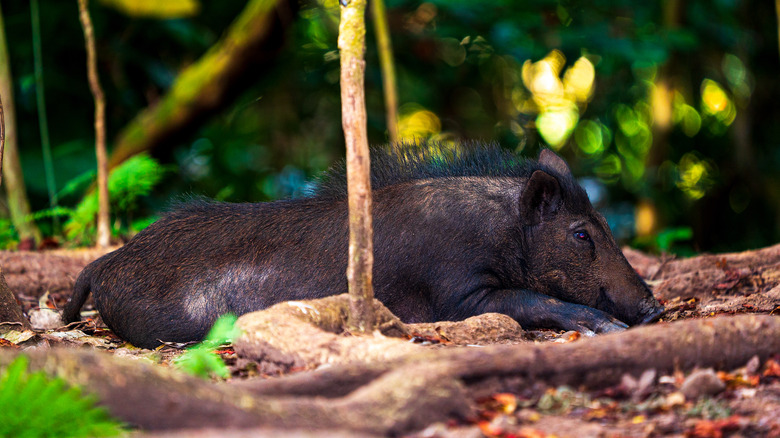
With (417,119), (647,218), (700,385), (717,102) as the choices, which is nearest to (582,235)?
(700,385)

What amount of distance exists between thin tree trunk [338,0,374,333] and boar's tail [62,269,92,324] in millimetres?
2443

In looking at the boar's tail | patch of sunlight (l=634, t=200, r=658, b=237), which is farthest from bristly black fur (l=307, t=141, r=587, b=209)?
patch of sunlight (l=634, t=200, r=658, b=237)

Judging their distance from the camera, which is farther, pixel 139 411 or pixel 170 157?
pixel 170 157

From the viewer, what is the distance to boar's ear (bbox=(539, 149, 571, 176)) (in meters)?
5.86

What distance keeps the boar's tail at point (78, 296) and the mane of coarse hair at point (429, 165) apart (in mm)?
1624

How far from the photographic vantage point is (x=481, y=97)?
17.0 m

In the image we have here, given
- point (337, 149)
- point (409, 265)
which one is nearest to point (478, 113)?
point (337, 149)

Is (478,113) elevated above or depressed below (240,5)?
below

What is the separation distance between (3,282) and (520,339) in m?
3.18

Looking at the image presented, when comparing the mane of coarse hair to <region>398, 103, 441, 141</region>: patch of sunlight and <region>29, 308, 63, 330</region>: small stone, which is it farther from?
<region>398, 103, 441, 141</region>: patch of sunlight

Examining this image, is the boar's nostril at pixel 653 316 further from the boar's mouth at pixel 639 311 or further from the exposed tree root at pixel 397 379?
the exposed tree root at pixel 397 379

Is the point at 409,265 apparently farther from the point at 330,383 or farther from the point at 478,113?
the point at 478,113

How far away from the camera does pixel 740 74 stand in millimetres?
17078

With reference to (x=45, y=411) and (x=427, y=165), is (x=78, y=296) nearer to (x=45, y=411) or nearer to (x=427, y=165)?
(x=427, y=165)
